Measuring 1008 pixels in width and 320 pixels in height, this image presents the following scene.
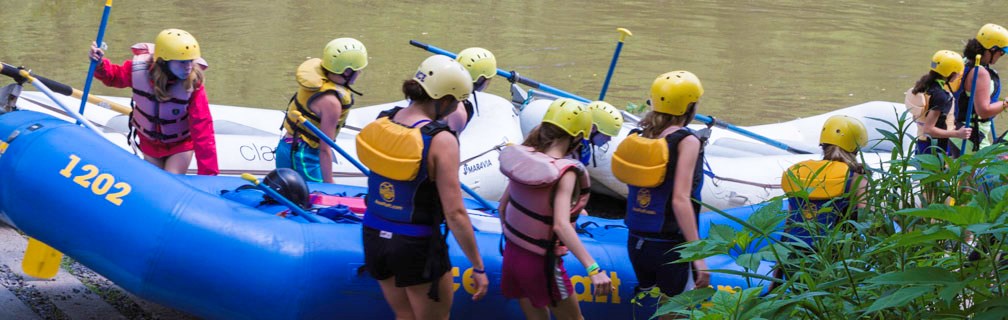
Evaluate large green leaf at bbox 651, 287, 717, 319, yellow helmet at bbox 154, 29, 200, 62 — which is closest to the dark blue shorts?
yellow helmet at bbox 154, 29, 200, 62

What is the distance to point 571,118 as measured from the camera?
3443 mm

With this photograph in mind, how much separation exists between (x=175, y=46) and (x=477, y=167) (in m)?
2.16

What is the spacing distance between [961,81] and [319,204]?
10.9 feet

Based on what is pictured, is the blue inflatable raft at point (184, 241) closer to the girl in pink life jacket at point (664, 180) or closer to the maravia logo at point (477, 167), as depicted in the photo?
the girl in pink life jacket at point (664, 180)

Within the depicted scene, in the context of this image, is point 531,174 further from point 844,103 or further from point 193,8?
point 193,8

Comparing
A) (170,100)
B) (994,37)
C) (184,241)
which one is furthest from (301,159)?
(994,37)

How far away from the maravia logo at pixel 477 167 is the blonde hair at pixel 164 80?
1.89m

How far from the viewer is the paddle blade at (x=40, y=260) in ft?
13.6

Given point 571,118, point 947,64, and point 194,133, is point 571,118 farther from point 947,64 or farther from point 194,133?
point 947,64

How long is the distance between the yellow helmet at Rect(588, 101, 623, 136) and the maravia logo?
1861 millimetres

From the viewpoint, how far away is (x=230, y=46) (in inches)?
459

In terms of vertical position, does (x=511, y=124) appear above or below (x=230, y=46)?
above

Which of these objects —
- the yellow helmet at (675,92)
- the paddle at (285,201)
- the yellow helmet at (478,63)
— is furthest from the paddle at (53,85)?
the yellow helmet at (675,92)

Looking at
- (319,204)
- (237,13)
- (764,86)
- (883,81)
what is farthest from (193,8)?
(319,204)
